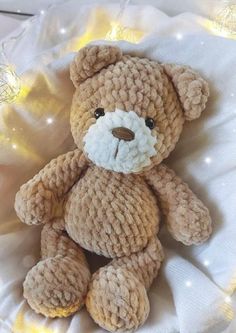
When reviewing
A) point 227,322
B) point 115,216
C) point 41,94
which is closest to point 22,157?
point 41,94

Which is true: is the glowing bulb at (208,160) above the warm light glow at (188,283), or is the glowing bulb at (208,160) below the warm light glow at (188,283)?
above

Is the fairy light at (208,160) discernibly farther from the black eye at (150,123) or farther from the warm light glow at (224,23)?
the warm light glow at (224,23)

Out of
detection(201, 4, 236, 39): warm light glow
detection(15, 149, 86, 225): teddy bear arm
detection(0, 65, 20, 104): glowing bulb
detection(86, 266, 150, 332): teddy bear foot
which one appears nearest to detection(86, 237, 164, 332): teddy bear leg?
detection(86, 266, 150, 332): teddy bear foot

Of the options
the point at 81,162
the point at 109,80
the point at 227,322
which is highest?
the point at 109,80

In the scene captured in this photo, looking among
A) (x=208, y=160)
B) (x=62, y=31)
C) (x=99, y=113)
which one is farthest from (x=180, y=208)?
(x=62, y=31)

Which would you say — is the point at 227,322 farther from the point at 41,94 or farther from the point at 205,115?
the point at 41,94

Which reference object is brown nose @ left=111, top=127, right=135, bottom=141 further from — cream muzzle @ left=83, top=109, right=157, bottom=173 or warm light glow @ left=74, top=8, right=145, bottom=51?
warm light glow @ left=74, top=8, right=145, bottom=51

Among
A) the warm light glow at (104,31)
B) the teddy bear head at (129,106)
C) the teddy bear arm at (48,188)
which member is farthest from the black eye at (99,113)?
the warm light glow at (104,31)
